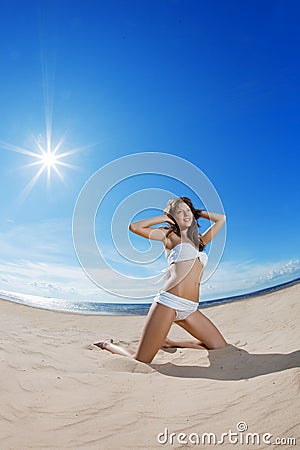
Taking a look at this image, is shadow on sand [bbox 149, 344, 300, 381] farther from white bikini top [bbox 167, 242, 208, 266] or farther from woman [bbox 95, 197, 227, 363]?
white bikini top [bbox 167, 242, 208, 266]

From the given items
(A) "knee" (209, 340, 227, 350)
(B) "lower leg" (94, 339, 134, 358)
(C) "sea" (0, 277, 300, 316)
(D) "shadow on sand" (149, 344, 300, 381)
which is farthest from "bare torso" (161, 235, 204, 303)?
(C) "sea" (0, 277, 300, 316)

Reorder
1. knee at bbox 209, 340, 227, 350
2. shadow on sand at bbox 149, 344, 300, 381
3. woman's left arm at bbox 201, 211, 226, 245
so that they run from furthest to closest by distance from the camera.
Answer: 1. woman's left arm at bbox 201, 211, 226, 245
2. knee at bbox 209, 340, 227, 350
3. shadow on sand at bbox 149, 344, 300, 381

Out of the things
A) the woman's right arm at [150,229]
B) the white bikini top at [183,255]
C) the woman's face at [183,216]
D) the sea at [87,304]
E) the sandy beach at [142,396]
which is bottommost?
the sandy beach at [142,396]

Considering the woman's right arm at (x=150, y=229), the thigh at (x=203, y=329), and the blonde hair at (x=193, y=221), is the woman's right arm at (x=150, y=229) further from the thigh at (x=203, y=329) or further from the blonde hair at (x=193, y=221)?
the thigh at (x=203, y=329)

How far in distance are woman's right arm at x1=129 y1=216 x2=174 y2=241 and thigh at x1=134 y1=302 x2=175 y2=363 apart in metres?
0.92

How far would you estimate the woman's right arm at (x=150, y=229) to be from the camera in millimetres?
4121

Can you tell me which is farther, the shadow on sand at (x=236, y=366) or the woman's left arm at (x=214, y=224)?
the woman's left arm at (x=214, y=224)

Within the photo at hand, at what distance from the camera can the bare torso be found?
3957 mm

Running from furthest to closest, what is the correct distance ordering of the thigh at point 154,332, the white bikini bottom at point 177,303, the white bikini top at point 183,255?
the white bikini top at point 183,255
the white bikini bottom at point 177,303
the thigh at point 154,332

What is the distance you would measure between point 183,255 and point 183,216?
21.0 inches

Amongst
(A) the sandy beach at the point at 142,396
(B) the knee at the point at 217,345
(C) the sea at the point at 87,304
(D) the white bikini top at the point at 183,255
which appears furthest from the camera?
(C) the sea at the point at 87,304

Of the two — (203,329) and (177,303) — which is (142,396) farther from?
(203,329)

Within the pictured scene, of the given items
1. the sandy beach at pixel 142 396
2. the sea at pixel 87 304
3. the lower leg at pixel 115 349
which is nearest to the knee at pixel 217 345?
the sandy beach at pixel 142 396

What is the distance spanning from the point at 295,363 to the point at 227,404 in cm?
127
